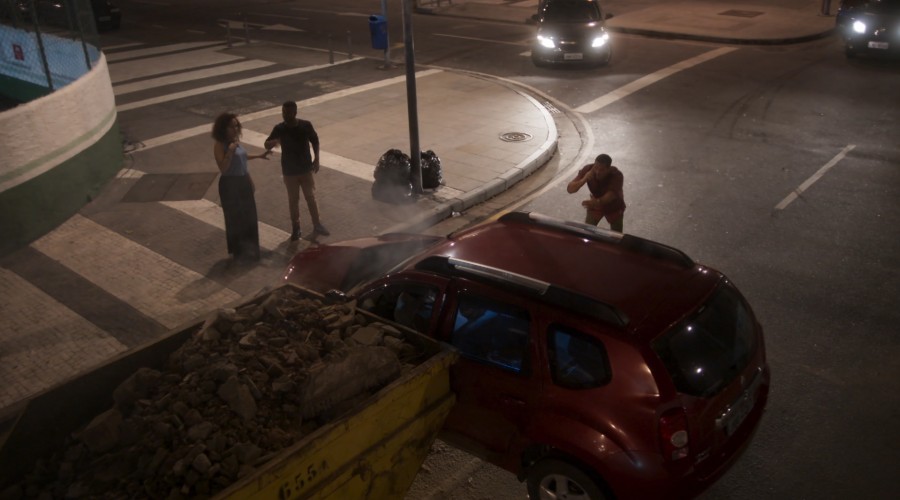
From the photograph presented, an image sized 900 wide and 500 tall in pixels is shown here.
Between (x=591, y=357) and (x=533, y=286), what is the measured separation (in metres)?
0.58

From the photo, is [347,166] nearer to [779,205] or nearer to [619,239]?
[779,205]

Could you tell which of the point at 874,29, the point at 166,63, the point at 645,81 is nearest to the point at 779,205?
the point at 645,81

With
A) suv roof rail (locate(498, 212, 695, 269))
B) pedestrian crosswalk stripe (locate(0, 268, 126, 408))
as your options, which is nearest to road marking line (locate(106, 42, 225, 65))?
pedestrian crosswalk stripe (locate(0, 268, 126, 408))

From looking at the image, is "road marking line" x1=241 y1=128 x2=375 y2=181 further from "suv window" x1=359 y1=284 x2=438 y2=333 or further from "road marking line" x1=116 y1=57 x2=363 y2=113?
"suv window" x1=359 y1=284 x2=438 y2=333

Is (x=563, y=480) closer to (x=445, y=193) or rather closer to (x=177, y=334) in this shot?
(x=177, y=334)

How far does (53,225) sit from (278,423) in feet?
23.6

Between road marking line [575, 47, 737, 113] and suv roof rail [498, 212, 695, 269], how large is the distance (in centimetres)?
993

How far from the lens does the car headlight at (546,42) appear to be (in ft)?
61.3

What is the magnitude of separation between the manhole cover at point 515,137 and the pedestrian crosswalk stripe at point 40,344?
7837 millimetres

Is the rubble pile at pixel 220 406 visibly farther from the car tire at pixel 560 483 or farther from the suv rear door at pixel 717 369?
the suv rear door at pixel 717 369

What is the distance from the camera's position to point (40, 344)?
7.32 m

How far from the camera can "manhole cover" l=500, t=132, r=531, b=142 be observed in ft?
43.6

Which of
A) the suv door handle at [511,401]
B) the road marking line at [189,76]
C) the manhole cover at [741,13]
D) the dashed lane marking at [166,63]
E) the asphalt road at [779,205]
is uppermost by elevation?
the manhole cover at [741,13]

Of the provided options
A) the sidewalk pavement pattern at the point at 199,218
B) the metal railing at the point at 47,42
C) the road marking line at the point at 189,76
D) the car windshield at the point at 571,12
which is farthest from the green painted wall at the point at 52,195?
the car windshield at the point at 571,12
